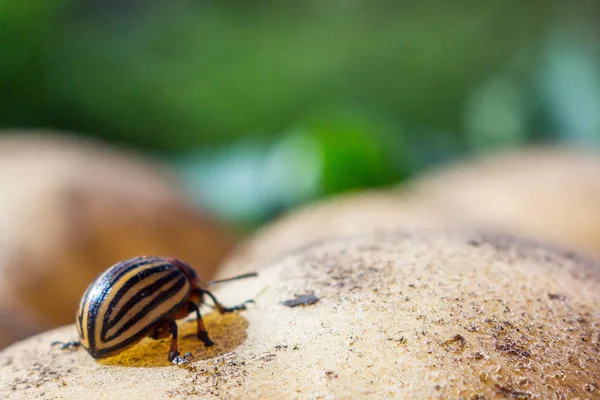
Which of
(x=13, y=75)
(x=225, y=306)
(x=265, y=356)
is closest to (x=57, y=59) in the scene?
(x=13, y=75)

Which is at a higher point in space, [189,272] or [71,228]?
[189,272]

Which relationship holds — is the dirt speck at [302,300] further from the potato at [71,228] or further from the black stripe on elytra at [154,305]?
the potato at [71,228]

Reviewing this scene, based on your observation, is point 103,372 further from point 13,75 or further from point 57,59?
point 57,59

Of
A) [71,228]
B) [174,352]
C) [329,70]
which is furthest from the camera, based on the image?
Result: [329,70]

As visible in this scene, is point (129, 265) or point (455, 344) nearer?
point (455, 344)

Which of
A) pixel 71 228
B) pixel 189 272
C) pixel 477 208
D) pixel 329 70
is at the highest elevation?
pixel 329 70

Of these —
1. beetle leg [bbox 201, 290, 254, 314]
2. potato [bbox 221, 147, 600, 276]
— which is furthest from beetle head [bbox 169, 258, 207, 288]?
potato [bbox 221, 147, 600, 276]

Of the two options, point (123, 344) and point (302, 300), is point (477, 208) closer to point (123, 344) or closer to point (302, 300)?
point (302, 300)

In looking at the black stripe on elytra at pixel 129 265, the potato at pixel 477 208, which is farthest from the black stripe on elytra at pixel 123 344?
the potato at pixel 477 208

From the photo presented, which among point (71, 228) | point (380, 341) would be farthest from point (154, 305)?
point (71, 228)
